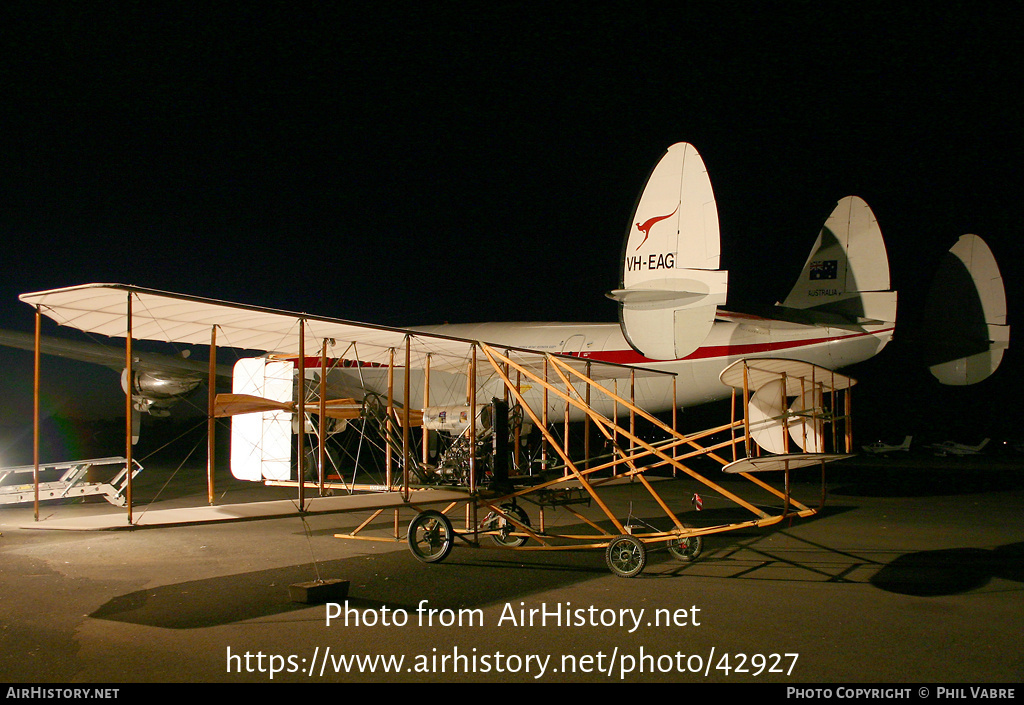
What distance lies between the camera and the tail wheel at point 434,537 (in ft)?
29.9

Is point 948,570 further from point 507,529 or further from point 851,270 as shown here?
point 851,270

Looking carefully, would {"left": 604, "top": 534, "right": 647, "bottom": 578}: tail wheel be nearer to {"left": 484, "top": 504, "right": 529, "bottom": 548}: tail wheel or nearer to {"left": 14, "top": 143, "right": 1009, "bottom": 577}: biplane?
{"left": 14, "top": 143, "right": 1009, "bottom": 577}: biplane

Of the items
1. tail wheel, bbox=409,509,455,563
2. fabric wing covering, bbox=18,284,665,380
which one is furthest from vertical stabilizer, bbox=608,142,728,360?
tail wheel, bbox=409,509,455,563

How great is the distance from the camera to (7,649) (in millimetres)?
5488

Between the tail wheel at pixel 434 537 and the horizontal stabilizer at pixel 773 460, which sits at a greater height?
the horizontal stabilizer at pixel 773 460

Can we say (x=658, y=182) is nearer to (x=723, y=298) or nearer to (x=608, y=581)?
(x=723, y=298)

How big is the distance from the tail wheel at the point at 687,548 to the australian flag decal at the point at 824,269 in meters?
8.88

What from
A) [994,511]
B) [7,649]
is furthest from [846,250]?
[7,649]

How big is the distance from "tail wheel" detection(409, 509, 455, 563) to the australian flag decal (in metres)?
11.0

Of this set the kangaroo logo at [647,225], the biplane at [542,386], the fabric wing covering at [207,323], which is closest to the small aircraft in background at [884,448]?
the biplane at [542,386]

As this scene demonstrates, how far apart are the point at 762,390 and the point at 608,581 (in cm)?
338

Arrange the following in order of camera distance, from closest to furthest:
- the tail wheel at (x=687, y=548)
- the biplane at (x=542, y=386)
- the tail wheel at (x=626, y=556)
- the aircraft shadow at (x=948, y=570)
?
the aircraft shadow at (x=948, y=570) < the biplane at (x=542, y=386) < the tail wheel at (x=626, y=556) < the tail wheel at (x=687, y=548)

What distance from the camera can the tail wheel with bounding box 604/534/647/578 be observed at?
328 inches

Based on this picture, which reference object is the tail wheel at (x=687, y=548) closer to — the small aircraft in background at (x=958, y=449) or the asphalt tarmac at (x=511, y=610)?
the asphalt tarmac at (x=511, y=610)
